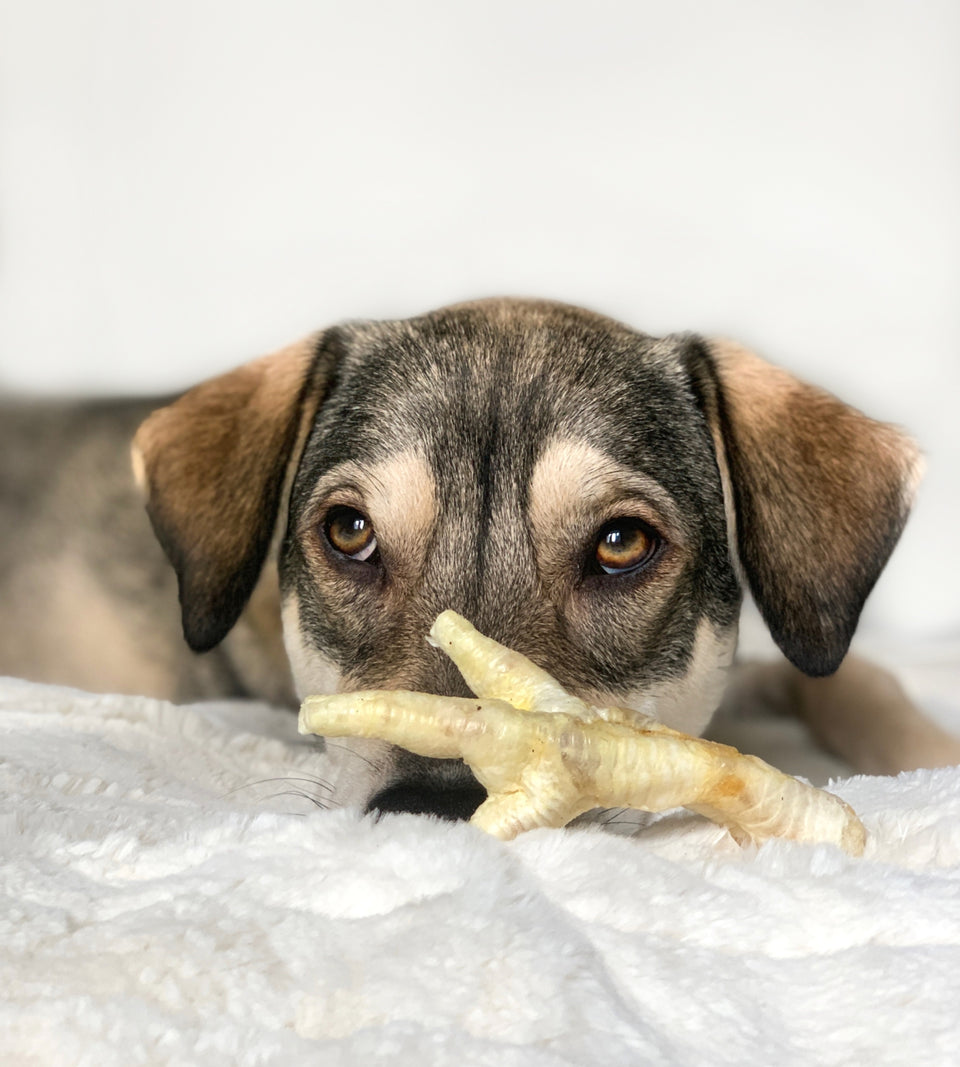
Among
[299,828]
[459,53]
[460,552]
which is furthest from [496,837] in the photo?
[459,53]

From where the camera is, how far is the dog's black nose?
5.28ft

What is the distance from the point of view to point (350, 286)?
4043mm

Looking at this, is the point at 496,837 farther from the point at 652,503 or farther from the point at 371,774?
the point at 652,503

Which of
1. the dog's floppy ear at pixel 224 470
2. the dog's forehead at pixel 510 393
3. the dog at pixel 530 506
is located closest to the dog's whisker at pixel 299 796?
the dog at pixel 530 506

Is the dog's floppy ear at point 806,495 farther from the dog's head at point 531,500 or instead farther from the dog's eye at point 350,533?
the dog's eye at point 350,533

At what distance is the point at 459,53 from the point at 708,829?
3.29m

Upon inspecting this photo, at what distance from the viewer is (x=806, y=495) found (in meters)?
2.43

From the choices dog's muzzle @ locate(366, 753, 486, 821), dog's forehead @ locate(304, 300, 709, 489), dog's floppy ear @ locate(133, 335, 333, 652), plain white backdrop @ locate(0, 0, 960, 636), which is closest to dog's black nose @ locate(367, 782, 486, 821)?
dog's muzzle @ locate(366, 753, 486, 821)

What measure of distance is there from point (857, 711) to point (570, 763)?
218 cm

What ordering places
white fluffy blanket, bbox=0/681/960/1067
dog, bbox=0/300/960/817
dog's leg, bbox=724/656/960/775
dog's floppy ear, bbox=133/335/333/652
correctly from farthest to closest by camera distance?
1. dog's leg, bbox=724/656/960/775
2. dog's floppy ear, bbox=133/335/333/652
3. dog, bbox=0/300/960/817
4. white fluffy blanket, bbox=0/681/960/1067

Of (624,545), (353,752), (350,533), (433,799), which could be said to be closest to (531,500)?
(624,545)

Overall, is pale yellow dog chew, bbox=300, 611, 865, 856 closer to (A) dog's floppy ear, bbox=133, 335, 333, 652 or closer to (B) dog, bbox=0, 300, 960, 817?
(B) dog, bbox=0, 300, 960, 817

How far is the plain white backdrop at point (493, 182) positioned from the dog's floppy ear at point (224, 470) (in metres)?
1.35

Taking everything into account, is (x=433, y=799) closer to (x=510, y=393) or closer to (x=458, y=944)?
(x=458, y=944)
